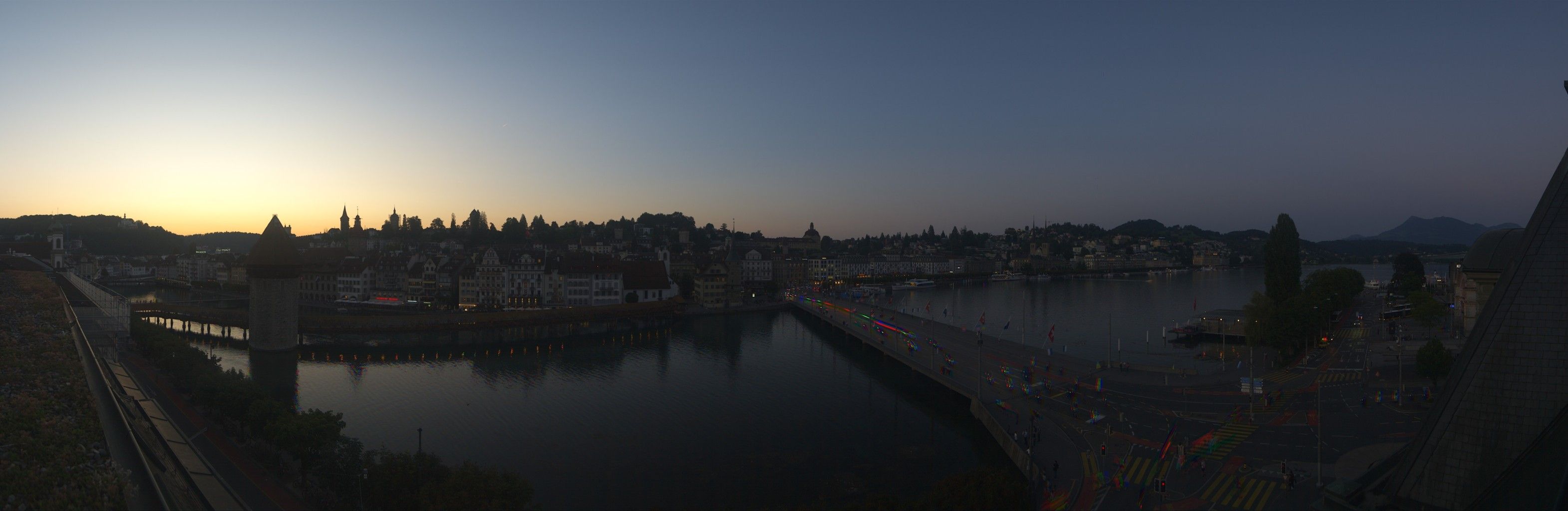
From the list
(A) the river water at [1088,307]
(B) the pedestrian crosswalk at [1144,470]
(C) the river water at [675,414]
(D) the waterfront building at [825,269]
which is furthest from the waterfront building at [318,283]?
(B) the pedestrian crosswalk at [1144,470]

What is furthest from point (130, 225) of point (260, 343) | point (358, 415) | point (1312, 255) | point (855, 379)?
point (1312, 255)

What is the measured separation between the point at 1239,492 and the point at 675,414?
15.8m

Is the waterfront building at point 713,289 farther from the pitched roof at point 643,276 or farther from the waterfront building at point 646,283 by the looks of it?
the pitched roof at point 643,276

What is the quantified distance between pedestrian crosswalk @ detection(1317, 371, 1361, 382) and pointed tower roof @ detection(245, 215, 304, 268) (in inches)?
1669

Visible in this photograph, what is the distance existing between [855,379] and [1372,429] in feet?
55.8

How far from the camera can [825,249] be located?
148 metres

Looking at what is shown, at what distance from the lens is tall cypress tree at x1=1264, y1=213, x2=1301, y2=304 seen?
35.5 m

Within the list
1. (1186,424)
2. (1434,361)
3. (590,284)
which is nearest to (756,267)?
(590,284)

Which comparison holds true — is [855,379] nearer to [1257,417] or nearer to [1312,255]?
[1257,417]

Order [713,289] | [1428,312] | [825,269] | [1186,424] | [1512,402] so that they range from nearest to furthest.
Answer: [1512,402]
[1186,424]
[1428,312]
[713,289]
[825,269]

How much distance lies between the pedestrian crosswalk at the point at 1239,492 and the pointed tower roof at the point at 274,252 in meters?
38.0

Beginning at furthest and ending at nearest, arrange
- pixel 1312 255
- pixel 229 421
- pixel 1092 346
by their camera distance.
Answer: pixel 1312 255 < pixel 1092 346 < pixel 229 421

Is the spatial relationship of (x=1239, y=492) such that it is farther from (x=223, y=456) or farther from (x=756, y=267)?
(x=756, y=267)

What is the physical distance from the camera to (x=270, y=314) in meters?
33.6
